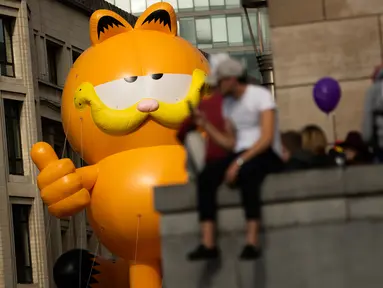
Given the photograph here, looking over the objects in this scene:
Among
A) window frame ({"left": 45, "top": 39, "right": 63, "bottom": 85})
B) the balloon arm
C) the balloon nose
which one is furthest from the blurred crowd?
window frame ({"left": 45, "top": 39, "right": 63, "bottom": 85})

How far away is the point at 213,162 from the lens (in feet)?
34.8

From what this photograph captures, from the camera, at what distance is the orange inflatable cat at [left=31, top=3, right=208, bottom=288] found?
19750 millimetres

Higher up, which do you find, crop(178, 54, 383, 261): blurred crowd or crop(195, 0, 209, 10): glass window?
crop(195, 0, 209, 10): glass window

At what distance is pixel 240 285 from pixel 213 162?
939 mm

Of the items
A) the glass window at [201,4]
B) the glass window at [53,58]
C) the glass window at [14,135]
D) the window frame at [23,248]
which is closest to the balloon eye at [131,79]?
the window frame at [23,248]

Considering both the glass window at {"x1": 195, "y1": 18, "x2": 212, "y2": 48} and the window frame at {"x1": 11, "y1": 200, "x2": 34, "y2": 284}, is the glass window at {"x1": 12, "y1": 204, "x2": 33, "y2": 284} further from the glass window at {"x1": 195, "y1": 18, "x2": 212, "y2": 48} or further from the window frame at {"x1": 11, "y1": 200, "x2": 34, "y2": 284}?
the glass window at {"x1": 195, "y1": 18, "x2": 212, "y2": 48}

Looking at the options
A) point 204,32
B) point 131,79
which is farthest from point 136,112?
point 204,32

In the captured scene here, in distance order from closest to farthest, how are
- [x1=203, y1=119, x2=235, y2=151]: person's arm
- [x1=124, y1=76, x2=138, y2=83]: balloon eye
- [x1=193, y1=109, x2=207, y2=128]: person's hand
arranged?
[x1=203, y1=119, x2=235, y2=151]: person's arm → [x1=193, y1=109, x2=207, y2=128]: person's hand → [x1=124, y1=76, x2=138, y2=83]: balloon eye

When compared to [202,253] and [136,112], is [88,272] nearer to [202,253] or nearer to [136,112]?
[136,112]

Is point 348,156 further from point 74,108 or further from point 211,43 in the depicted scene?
point 211,43

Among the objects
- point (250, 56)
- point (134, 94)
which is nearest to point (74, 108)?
point (134, 94)

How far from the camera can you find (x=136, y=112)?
65.6 ft

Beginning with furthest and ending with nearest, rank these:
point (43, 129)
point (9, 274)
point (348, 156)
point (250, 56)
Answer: point (250, 56) → point (43, 129) → point (9, 274) → point (348, 156)

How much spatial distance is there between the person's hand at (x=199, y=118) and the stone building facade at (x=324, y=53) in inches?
123
